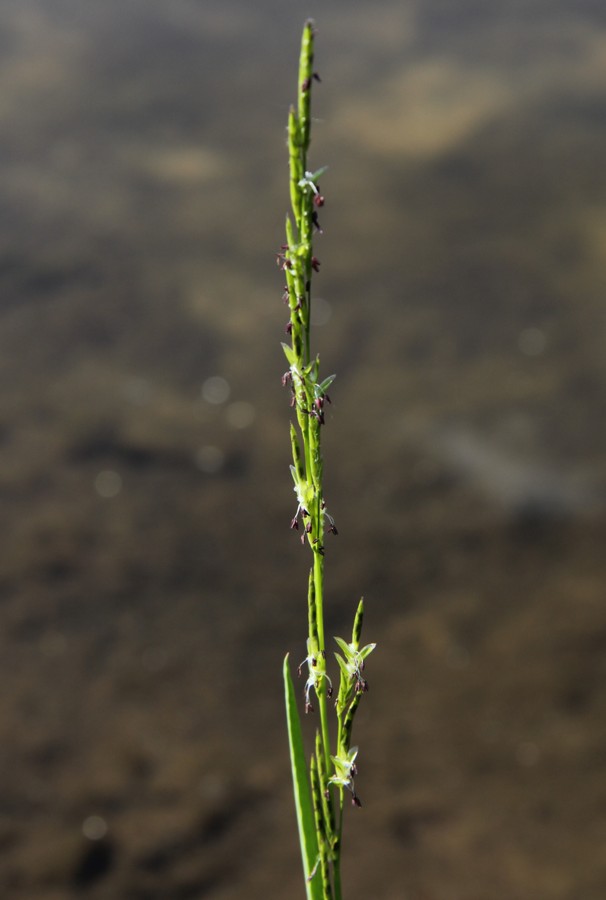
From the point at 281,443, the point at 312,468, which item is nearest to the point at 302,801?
the point at 312,468

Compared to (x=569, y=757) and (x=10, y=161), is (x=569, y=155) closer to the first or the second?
(x=10, y=161)

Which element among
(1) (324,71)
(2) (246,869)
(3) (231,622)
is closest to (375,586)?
(3) (231,622)

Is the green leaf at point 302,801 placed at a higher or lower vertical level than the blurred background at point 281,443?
lower

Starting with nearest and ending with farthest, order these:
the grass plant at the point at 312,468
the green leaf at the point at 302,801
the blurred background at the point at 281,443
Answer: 1. the grass plant at the point at 312,468
2. the green leaf at the point at 302,801
3. the blurred background at the point at 281,443

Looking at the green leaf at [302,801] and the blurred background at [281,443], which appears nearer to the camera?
the green leaf at [302,801]

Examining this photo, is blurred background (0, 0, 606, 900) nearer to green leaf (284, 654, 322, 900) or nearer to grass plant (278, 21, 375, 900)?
green leaf (284, 654, 322, 900)

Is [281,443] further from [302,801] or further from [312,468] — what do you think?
[312,468]

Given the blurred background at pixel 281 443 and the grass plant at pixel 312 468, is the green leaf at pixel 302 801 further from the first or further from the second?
the blurred background at pixel 281 443

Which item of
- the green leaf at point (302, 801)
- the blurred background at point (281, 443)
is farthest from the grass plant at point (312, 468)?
the blurred background at point (281, 443)
